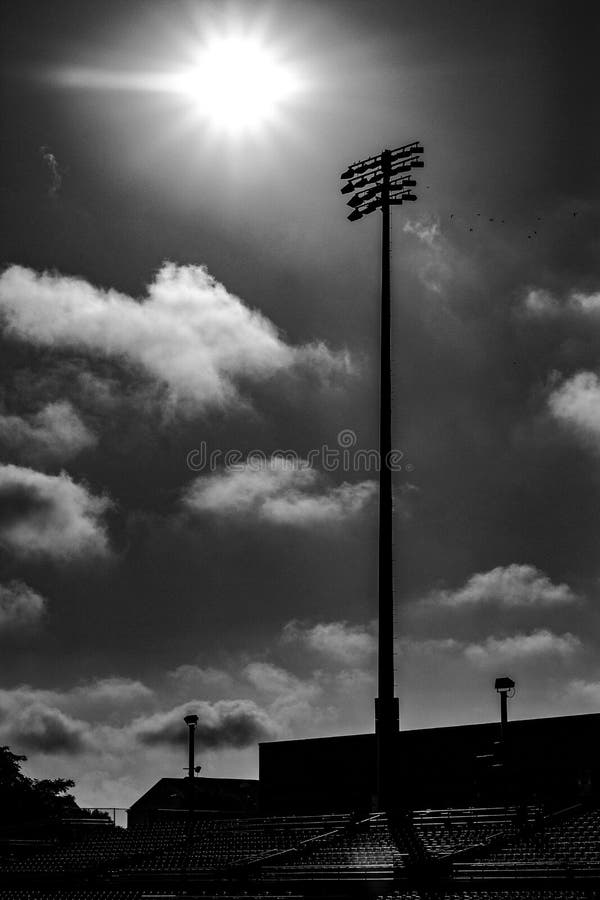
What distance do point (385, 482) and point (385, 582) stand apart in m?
2.48

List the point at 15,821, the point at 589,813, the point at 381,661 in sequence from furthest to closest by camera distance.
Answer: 1. the point at 15,821
2. the point at 381,661
3. the point at 589,813

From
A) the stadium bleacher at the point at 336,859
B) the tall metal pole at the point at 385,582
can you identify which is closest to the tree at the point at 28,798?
the stadium bleacher at the point at 336,859

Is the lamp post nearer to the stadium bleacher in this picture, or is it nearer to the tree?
the stadium bleacher

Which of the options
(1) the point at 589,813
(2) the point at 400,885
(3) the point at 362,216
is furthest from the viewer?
(3) the point at 362,216

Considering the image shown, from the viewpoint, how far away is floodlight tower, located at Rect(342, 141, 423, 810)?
2425 centimetres

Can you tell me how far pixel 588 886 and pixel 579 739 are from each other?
1374cm

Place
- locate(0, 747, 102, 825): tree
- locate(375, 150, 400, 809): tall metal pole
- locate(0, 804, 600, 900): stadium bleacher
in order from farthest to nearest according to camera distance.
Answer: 1. locate(0, 747, 102, 825): tree
2. locate(375, 150, 400, 809): tall metal pole
3. locate(0, 804, 600, 900): stadium bleacher

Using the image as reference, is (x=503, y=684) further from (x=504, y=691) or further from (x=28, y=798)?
(x=28, y=798)

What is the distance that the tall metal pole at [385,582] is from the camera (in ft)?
79.5

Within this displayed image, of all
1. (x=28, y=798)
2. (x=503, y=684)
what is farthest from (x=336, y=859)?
(x=28, y=798)

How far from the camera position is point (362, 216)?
30219mm

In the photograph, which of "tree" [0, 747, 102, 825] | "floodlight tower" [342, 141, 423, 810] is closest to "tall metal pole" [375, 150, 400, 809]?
"floodlight tower" [342, 141, 423, 810]

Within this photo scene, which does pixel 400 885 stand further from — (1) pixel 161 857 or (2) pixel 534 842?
(1) pixel 161 857

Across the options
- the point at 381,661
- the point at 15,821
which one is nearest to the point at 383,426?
the point at 381,661
